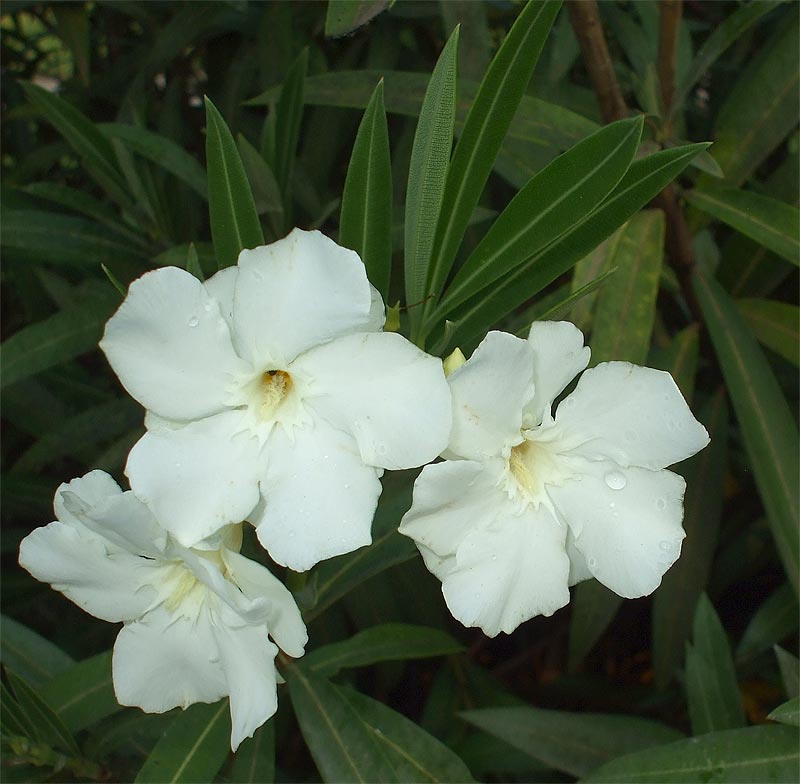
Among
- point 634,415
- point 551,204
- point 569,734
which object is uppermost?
point 551,204

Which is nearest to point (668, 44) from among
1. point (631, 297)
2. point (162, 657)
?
point (631, 297)

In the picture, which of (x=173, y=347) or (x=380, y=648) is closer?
(x=173, y=347)

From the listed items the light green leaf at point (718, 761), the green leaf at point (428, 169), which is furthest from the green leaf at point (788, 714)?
the green leaf at point (428, 169)

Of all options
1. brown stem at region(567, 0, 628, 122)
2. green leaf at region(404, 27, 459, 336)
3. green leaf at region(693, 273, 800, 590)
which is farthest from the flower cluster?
brown stem at region(567, 0, 628, 122)

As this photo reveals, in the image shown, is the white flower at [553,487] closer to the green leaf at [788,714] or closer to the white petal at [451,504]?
the white petal at [451,504]

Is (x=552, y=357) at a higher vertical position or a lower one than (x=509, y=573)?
higher

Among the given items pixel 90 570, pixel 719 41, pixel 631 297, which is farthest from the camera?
pixel 719 41

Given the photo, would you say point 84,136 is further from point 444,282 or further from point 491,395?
point 491,395
